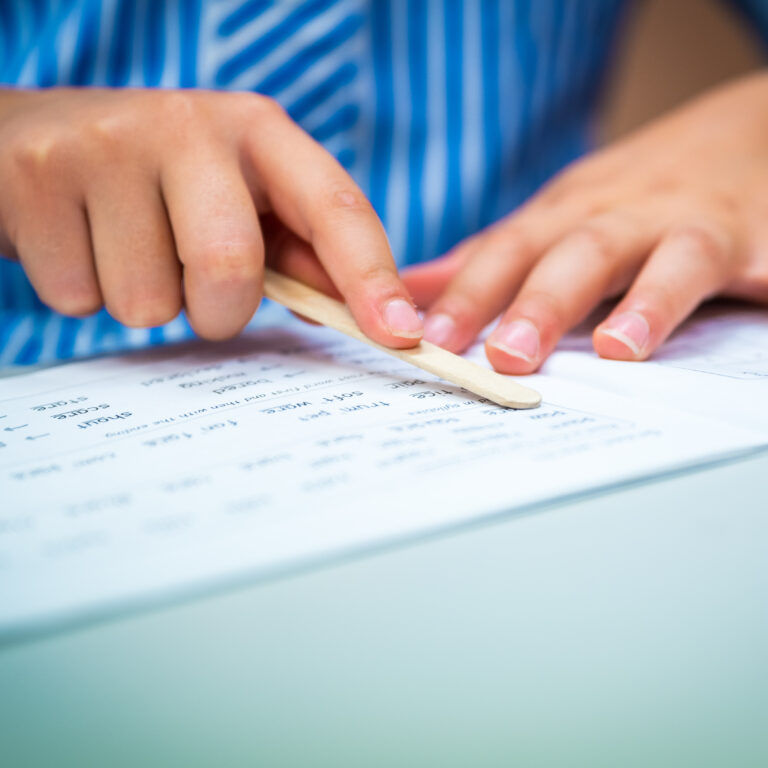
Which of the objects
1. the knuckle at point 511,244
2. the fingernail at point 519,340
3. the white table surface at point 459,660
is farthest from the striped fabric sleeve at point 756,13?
the white table surface at point 459,660

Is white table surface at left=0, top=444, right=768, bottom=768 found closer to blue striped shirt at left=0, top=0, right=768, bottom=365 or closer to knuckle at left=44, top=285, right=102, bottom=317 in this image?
knuckle at left=44, top=285, right=102, bottom=317

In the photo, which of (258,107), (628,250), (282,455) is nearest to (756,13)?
(628,250)

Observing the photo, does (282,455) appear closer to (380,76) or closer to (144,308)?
(144,308)

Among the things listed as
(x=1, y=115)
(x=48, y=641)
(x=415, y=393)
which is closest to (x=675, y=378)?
(x=415, y=393)

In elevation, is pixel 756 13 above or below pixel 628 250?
above

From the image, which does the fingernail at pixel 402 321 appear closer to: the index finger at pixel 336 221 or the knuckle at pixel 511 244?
the index finger at pixel 336 221

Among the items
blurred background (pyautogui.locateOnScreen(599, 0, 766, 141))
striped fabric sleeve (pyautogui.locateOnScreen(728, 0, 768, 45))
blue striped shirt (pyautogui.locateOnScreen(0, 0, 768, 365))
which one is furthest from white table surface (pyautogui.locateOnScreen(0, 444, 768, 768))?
blurred background (pyautogui.locateOnScreen(599, 0, 766, 141))

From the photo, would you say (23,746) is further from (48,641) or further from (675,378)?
(675,378)

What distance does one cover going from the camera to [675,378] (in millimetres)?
281

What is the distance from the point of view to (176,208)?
0.98 ft

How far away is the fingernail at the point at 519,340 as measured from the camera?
296 mm

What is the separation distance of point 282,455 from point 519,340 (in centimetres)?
13

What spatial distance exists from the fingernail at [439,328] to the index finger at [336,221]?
A: 5 centimetres

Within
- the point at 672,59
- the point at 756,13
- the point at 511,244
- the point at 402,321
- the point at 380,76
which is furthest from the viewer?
the point at 672,59
